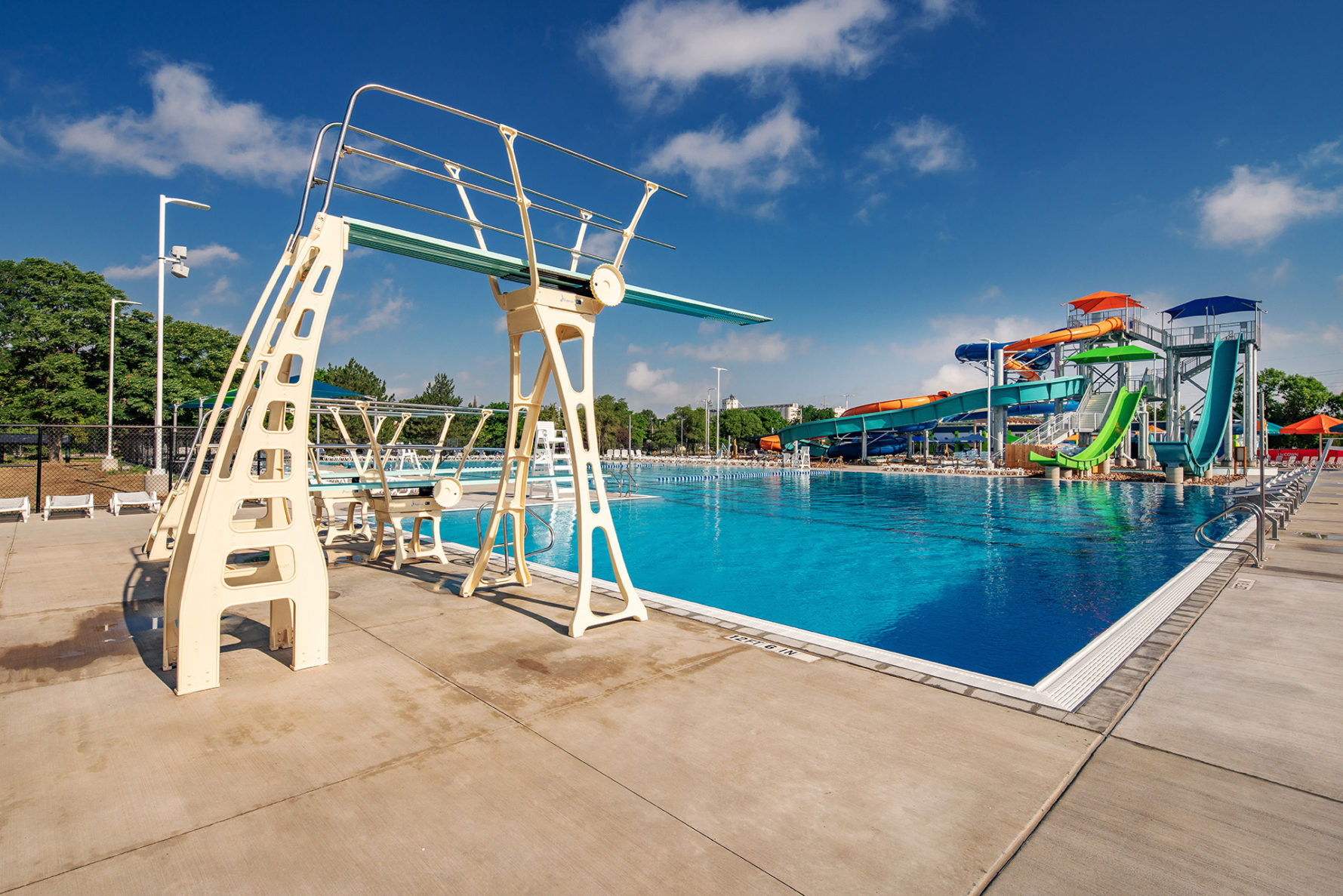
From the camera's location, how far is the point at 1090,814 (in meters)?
2.87

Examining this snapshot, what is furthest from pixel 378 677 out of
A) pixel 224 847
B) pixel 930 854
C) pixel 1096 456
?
pixel 1096 456

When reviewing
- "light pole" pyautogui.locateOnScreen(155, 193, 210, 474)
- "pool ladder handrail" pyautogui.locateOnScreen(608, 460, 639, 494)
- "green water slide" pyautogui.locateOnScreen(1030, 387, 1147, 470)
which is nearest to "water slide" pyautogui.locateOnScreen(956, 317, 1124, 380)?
"green water slide" pyautogui.locateOnScreen(1030, 387, 1147, 470)

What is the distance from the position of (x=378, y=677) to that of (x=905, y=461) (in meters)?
52.3

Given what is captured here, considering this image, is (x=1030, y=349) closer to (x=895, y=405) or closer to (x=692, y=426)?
(x=895, y=405)

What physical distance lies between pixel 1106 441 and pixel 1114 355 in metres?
10.3

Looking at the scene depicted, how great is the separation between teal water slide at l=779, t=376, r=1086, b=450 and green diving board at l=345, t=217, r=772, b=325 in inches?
1417

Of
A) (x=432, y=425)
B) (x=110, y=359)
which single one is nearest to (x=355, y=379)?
(x=432, y=425)

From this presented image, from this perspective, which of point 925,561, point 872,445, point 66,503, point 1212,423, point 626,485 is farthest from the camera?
point 872,445

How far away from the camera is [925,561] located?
1202cm

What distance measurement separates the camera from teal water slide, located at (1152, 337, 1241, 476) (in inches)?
1092

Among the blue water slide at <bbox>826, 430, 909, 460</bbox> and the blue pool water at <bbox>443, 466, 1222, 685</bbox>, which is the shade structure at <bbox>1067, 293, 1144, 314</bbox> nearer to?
the blue water slide at <bbox>826, 430, 909, 460</bbox>

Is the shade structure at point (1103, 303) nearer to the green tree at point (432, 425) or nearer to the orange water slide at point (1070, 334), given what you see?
the orange water slide at point (1070, 334)

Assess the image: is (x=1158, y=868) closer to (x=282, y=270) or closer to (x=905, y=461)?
(x=282, y=270)

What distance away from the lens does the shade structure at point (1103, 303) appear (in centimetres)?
4544
